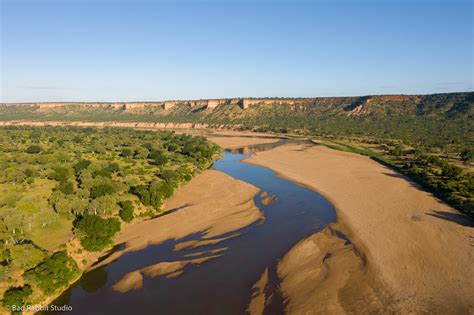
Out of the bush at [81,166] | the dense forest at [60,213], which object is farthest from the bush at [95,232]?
the bush at [81,166]

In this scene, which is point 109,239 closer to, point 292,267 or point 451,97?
point 292,267

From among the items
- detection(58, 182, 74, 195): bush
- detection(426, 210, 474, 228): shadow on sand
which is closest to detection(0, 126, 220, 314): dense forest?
detection(58, 182, 74, 195): bush

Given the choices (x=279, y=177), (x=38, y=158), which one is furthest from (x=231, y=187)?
(x=38, y=158)

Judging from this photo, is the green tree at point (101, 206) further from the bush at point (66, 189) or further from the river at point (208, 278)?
the river at point (208, 278)

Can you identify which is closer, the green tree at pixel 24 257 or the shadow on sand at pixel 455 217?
the green tree at pixel 24 257

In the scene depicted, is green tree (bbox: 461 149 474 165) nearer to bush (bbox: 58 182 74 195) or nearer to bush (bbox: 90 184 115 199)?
bush (bbox: 90 184 115 199)
